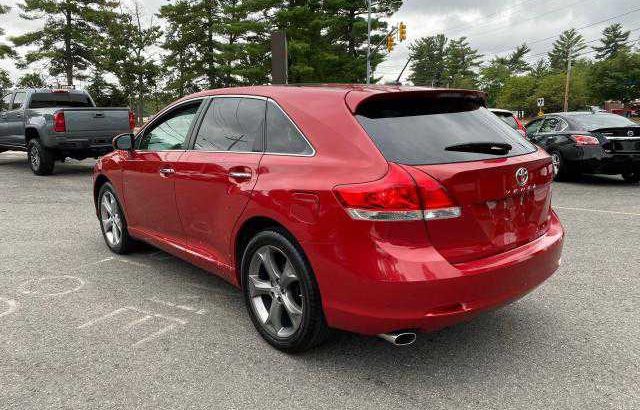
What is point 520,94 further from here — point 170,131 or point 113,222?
point 170,131

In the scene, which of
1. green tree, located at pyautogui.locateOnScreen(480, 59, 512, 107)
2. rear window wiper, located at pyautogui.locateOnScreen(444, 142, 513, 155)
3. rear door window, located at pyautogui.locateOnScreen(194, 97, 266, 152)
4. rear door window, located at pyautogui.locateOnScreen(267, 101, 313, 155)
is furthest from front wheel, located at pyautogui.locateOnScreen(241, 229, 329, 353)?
green tree, located at pyautogui.locateOnScreen(480, 59, 512, 107)

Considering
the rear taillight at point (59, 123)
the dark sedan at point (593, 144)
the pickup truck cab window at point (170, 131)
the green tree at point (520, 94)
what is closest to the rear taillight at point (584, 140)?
the dark sedan at point (593, 144)

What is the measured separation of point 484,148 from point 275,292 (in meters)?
1.47

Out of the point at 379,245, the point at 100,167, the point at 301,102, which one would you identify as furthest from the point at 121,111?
the point at 379,245

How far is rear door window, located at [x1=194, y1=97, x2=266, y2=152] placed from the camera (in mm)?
3320

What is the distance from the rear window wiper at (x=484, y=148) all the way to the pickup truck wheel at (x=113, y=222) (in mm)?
3465

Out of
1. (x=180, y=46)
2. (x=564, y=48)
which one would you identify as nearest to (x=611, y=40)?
(x=564, y=48)

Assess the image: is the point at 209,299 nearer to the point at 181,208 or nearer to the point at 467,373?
the point at 181,208

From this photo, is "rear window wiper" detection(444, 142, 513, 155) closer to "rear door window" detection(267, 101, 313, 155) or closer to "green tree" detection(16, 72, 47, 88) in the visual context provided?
"rear door window" detection(267, 101, 313, 155)

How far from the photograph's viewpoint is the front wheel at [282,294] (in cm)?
280

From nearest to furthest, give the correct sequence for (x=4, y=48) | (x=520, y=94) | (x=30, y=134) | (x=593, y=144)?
(x=593, y=144), (x=30, y=134), (x=4, y=48), (x=520, y=94)

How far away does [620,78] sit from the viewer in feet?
210

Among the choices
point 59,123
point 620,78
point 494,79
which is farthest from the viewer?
point 494,79

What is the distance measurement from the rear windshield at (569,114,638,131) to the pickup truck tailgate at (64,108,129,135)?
959 centimetres
